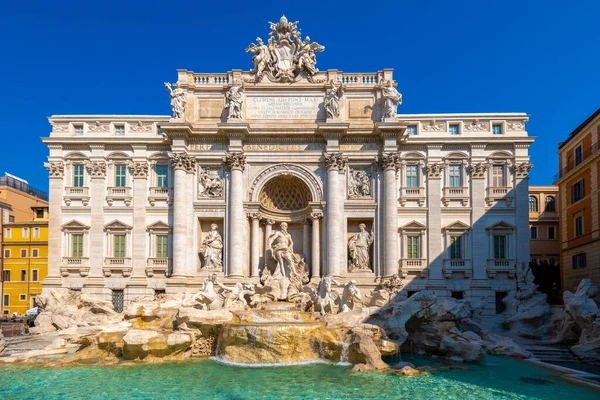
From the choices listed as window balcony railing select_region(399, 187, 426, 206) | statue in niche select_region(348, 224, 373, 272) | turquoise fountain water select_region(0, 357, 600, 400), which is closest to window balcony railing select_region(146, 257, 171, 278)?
statue in niche select_region(348, 224, 373, 272)

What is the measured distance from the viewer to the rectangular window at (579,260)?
30.4 m

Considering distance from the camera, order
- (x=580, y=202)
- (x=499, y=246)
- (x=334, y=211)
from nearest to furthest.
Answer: (x=334, y=211), (x=499, y=246), (x=580, y=202)

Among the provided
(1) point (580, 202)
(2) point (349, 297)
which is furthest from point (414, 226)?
(1) point (580, 202)

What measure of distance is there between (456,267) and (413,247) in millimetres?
2547

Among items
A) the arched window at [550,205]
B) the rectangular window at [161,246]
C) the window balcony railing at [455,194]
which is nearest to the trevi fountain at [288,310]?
the rectangular window at [161,246]

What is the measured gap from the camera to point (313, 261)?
2705cm

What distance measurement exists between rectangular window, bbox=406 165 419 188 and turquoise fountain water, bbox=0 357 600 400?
12.7 m

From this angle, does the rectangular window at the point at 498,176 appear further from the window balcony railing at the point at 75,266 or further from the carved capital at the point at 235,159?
the window balcony railing at the point at 75,266

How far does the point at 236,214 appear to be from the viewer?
87.9 ft

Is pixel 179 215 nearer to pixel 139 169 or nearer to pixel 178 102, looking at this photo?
pixel 139 169

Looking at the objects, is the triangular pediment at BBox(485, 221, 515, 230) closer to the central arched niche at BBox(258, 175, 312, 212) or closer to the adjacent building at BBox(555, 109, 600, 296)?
the adjacent building at BBox(555, 109, 600, 296)

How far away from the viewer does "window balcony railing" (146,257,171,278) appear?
89.2 feet

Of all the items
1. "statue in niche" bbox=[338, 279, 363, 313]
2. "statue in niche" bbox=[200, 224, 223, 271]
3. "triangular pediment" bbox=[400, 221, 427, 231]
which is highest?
"triangular pediment" bbox=[400, 221, 427, 231]

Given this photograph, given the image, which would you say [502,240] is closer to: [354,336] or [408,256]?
[408,256]
